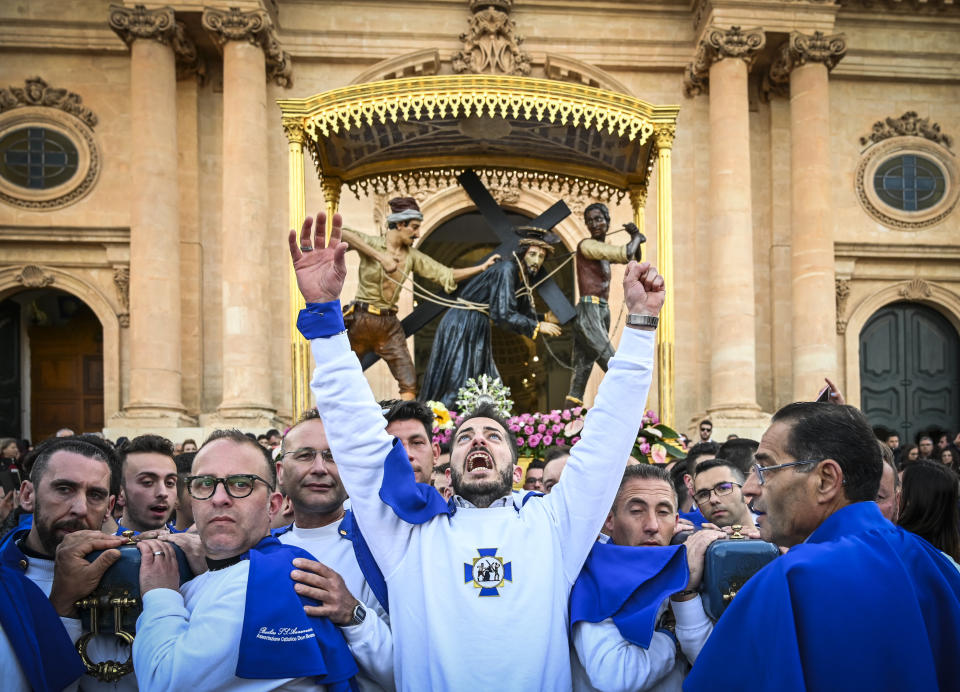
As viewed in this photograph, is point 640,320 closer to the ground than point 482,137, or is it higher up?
closer to the ground

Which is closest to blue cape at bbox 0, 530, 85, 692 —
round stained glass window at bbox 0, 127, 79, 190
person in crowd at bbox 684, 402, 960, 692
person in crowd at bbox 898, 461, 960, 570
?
person in crowd at bbox 684, 402, 960, 692

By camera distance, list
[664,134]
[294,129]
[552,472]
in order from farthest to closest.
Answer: [664,134] → [294,129] → [552,472]

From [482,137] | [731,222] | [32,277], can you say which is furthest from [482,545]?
[32,277]

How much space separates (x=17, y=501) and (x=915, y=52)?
17875 mm

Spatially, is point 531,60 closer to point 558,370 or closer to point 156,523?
point 558,370

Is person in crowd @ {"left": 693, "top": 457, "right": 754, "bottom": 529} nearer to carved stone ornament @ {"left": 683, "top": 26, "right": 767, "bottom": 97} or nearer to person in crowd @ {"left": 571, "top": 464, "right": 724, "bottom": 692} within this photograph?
person in crowd @ {"left": 571, "top": 464, "right": 724, "bottom": 692}

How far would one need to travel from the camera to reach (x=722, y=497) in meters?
4.75

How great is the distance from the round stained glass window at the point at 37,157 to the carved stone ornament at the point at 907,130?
49.9 feet

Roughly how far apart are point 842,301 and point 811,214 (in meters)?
2.24

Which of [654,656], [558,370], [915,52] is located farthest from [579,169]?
[558,370]

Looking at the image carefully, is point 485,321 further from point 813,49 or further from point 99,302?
point 813,49

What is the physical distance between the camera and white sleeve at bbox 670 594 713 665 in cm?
286

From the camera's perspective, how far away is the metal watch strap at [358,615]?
284 centimetres

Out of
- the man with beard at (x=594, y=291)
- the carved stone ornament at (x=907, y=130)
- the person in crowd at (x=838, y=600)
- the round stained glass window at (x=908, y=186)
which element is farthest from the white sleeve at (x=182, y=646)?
the carved stone ornament at (x=907, y=130)
